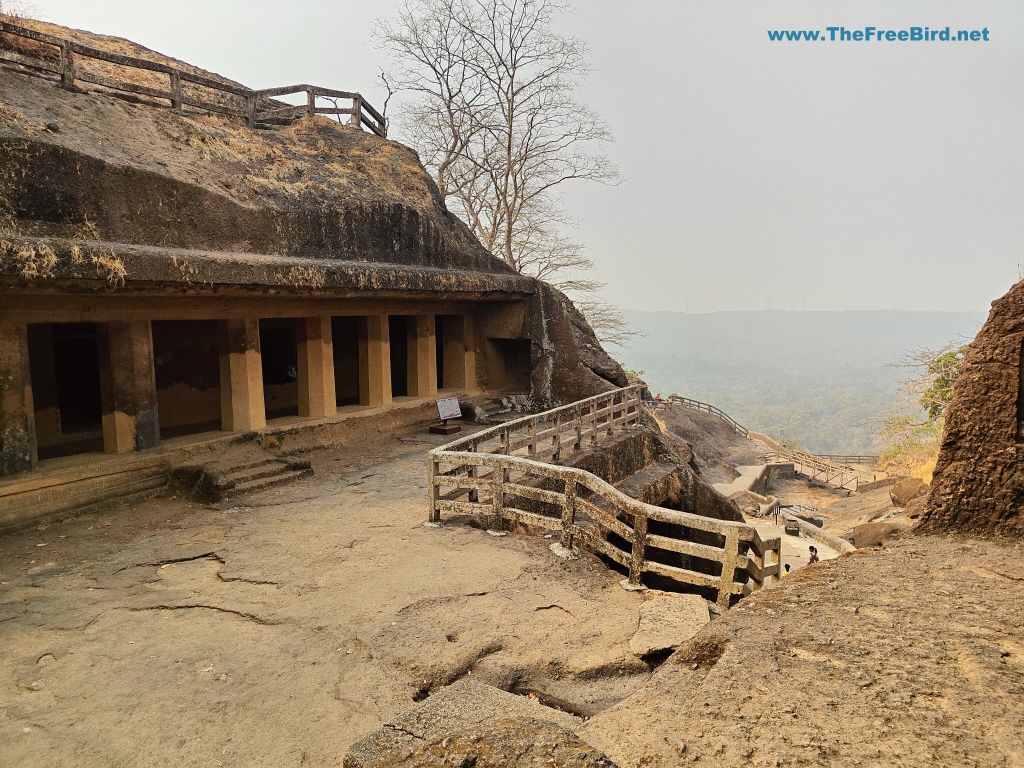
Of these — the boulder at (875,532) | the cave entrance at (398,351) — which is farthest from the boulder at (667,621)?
the cave entrance at (398,351)

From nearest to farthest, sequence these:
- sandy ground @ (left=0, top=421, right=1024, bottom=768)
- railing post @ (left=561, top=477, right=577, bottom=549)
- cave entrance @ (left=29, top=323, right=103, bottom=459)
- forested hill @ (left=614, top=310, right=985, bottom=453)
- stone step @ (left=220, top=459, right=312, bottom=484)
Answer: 1. sandy ground @ (left=0, top=421, right=1024, bottom=768)
2. railing post @ (left=561, top=477, right=577, bottom=549)
3. stone step @ (left=220, top=459, right=312, bottom=484)
4. cave entrance @ (left=29, top=323, right=103, bottom=459)
5. forested hill @ (left=614, top=310, right=985, bottom=453)

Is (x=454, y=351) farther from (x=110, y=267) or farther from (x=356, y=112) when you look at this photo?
(x=110, y=267)

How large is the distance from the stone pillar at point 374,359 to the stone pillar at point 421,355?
40.2 inches

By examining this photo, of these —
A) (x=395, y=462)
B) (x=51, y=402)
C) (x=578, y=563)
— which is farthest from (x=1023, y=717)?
(x=51, y=402)

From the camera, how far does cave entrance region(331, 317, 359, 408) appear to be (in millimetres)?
13750

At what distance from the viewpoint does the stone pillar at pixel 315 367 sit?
416 inches

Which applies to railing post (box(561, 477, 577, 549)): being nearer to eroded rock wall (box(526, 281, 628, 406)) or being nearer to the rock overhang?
the rock overhang

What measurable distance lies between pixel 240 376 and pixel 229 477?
1.93 meters

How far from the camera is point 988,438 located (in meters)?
4.36

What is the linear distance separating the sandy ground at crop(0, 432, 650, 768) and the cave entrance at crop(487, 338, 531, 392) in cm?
773

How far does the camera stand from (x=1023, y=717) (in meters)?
2.45

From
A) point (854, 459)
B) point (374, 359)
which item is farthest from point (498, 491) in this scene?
point (854, 459)

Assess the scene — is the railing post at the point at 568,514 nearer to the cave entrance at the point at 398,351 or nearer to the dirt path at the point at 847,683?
the dirt path at the point at 847,683

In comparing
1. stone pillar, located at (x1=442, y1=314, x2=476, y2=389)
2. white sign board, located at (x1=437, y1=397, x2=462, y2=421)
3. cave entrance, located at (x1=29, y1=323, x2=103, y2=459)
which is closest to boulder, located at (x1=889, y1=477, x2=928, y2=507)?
stone pillar, located at (x1=442, y1=314, x2=476, y2=389)
